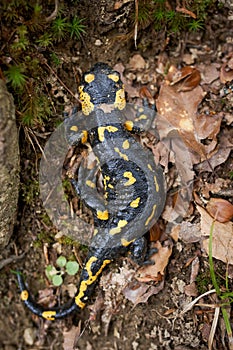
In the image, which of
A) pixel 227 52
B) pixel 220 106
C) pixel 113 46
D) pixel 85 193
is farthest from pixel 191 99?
pixel 85 193

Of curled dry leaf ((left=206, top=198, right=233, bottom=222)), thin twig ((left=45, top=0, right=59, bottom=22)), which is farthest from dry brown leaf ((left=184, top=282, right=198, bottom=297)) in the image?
thin twig ((left=45, top=0, right=59, bottom=22))

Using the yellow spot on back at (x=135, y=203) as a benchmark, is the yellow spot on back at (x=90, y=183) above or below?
above

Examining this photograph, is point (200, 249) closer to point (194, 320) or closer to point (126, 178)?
point (194, 320)

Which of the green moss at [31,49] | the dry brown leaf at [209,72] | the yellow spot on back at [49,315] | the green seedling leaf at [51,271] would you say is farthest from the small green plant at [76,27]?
the yellow spot on back at [49,315]

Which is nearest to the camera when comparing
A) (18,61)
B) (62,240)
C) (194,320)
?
(18,61)

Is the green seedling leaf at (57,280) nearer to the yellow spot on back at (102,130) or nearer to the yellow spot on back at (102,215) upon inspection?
the yellow spot on back at (102,215)

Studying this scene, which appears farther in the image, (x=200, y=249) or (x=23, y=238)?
(x=23, y=238)
